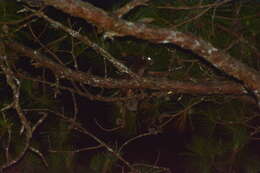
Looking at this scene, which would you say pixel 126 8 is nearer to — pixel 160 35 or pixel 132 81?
pixel 160 35

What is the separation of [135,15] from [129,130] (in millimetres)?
617

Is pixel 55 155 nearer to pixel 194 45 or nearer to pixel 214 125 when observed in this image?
pixel 214 125

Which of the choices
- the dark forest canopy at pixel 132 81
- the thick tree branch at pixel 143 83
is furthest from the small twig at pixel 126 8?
the thick tree branch at pixel 143 83

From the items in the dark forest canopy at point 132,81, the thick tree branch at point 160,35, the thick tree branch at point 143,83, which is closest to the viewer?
the thick tree branch at point 160,35

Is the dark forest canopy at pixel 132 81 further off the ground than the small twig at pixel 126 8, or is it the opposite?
the small twig at pixel 126 8

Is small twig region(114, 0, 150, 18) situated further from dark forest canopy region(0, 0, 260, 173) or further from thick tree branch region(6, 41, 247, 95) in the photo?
thick tree branch region(6, 41, 247, 95)

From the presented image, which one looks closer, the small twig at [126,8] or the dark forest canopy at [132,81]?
the small twig at [126,8]

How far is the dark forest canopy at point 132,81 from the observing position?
115 cm

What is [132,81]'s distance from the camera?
1.30 meters

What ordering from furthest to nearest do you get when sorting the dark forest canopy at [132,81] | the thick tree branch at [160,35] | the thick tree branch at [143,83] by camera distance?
the thick tree branch at [143,83]
the dark forest canopy at [132,81]
the thick tree branch at [160,35]

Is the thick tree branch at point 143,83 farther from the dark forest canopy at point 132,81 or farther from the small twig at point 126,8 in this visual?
the small twig at point 126,8

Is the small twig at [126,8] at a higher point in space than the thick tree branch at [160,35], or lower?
higher

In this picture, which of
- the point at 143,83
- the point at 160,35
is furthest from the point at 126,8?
the point at 143,83

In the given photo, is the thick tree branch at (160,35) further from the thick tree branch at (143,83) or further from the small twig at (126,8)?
the thick tree branch at (143,83)
